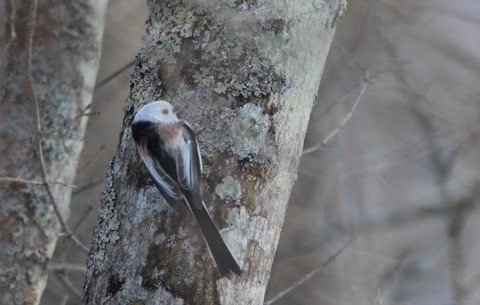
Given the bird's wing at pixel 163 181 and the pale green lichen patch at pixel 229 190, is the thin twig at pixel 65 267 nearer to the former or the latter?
the bird's wing at pixel 163 181

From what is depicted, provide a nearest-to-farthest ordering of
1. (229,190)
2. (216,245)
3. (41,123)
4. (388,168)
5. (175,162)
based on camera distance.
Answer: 1. (216,245)
2. (229,190)
3. (175,162)
4. (41,123)
5. (388,168)

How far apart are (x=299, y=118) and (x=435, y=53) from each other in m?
4.89

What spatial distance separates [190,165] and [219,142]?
114 millimetres

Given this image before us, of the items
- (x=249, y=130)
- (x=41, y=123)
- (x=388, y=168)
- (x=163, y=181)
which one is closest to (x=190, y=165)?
(x=163, y=181)

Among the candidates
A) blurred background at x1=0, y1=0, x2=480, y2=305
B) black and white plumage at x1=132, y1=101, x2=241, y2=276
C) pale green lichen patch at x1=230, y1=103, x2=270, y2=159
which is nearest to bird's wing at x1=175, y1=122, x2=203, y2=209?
black and white plumage at x1=132, y1=101, x2=241, y2=276

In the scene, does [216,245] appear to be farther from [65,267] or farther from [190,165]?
[65,267]

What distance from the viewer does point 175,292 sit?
7.56 ft

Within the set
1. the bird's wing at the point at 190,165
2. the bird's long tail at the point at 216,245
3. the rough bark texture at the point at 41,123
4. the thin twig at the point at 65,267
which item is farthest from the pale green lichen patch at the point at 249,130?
the thin twig at the point at 65,267

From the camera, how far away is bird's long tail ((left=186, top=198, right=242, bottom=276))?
2297 millimetres

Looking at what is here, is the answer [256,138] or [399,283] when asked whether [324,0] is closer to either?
[256,138]

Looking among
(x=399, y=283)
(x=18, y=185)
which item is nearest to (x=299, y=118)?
(x=18, y=185)

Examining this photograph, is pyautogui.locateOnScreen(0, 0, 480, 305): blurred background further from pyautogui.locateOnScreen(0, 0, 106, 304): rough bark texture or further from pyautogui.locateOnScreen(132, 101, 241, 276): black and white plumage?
pyautogui.locateOnScreen(132, 101, 241, 276): black and white plumage

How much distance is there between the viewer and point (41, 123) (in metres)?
4.02

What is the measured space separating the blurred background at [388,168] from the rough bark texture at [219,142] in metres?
3.00
